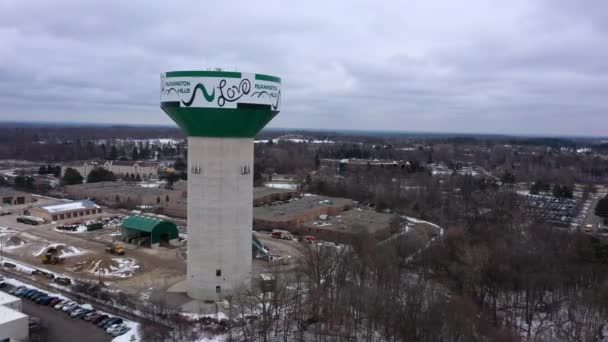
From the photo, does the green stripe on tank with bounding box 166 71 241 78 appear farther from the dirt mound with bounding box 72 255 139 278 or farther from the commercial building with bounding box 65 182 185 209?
the commercial building with bounding box 65 182 185 209

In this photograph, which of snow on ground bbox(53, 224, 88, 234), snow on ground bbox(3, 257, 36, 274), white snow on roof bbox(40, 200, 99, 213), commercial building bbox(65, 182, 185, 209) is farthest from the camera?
commercial building bbox(65, 182, 185, 209)

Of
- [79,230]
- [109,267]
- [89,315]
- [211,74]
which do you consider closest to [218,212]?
[211,74]

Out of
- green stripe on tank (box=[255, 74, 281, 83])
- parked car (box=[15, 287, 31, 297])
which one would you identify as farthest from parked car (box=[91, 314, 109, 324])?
green stripe on tank (box=[255, 74, 281, 83])

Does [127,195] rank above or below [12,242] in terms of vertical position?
above

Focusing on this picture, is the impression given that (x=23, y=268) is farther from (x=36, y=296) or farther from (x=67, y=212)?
(x=67, y=212)

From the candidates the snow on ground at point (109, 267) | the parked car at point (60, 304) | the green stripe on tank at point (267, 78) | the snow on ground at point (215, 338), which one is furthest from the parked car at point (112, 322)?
the green stripe on tank at point (267, 78)

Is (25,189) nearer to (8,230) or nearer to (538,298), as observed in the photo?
(8,230)

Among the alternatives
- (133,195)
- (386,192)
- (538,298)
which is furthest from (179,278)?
(386,192)
